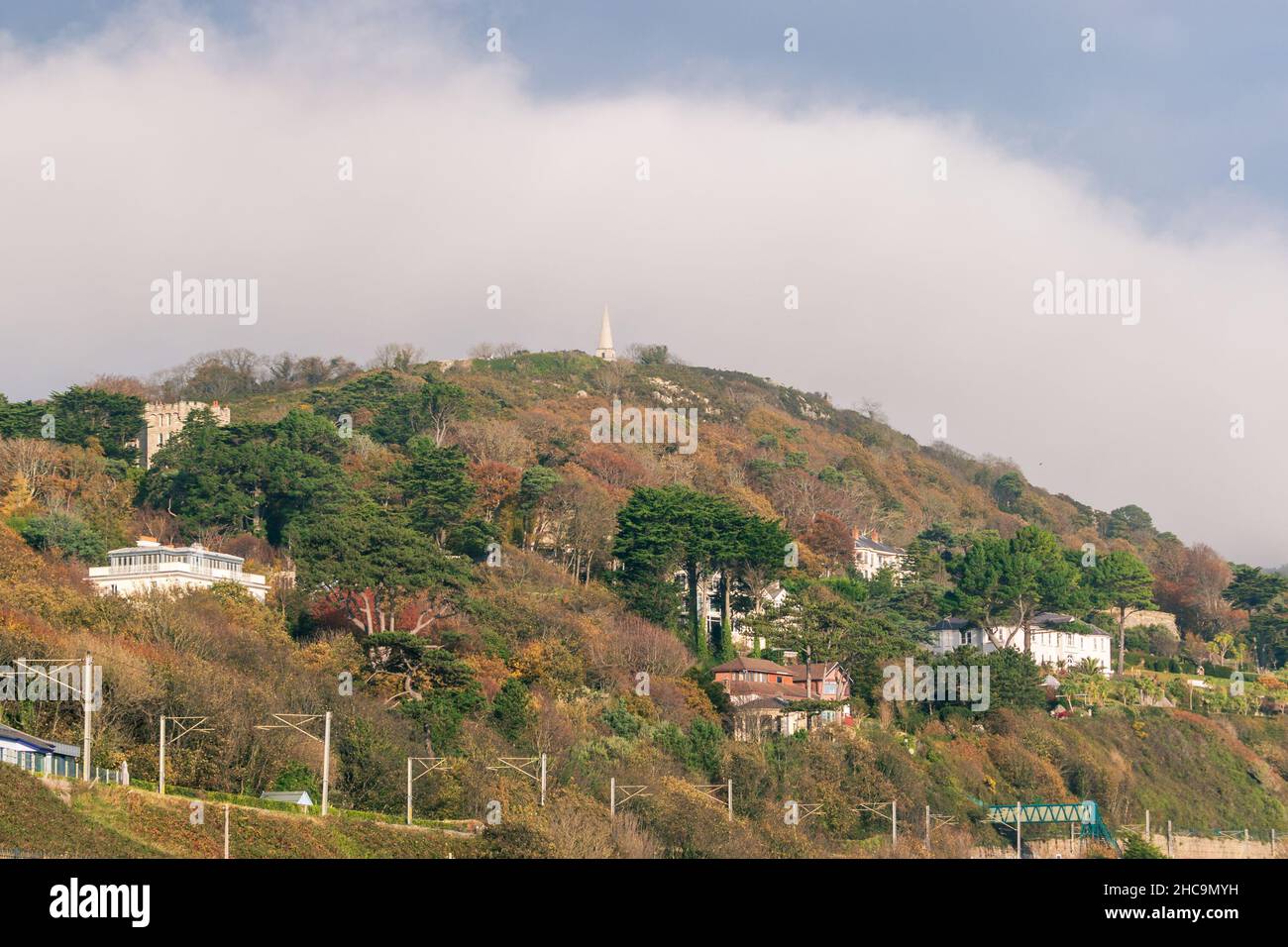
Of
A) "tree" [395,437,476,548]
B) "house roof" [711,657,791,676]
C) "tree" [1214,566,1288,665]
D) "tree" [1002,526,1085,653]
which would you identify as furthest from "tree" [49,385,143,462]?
"tree" [1214,566,1288,665]

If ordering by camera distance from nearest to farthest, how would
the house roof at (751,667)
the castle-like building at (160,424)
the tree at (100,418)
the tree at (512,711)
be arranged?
the tree at (512,711)
the house roof at (751,667)
the tree at (100,418)
the castle-like building at (160,424)

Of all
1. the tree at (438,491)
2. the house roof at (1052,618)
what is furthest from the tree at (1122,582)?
the tree at (438,491)

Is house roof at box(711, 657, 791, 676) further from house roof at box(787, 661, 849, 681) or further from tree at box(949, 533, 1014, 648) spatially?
tree at box(949, 533, 1014, 648)

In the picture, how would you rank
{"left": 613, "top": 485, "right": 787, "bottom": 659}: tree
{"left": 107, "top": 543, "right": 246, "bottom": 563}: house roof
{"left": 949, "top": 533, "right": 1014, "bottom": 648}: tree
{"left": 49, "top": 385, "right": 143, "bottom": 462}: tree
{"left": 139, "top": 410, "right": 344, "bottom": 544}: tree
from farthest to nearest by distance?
{"left": 949, "top": 533, "right": 1014, "bottom": 648}: tree, {"left": 49, "top": 385, "right": 143, "bottom": 462}: tree, {"left": 613, "top": 485, "right": 787, "bottom": 659}: tree, {"left": 139, "top": 410, "right": 344, "bottom": 544}: tree, {"left": 107, "top": 543, "right": 246, "bottom": 563}: house roof

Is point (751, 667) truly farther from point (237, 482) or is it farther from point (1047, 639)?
point (1047, 639)

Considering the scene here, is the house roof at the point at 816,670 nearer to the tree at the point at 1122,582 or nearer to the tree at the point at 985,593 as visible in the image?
the tree at the point at 985,593

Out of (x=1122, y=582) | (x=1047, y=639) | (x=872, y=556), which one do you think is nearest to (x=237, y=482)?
(x=872, y=556)
